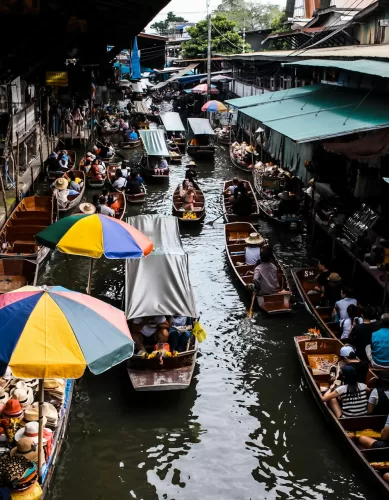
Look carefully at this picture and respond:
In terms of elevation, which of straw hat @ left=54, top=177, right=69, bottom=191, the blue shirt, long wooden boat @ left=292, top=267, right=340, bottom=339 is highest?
straw hat @ left=54, top=177, right=69, bottom=191

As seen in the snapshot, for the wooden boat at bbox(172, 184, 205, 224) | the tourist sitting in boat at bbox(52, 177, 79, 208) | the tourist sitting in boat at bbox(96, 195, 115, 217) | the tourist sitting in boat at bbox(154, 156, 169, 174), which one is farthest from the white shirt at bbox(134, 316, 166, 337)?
the tourist sitting in boat at bbox(154, 156, 169, 174)

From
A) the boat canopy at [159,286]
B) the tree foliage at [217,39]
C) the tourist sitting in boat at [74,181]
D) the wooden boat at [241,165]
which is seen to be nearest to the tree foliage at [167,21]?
the tree foliage at [217,39]

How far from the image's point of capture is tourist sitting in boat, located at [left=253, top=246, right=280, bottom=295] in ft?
39.8

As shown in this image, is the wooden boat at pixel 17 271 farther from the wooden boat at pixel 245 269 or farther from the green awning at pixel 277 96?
the green awning at pixel 277 96

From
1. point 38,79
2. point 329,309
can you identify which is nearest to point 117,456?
point 329,309

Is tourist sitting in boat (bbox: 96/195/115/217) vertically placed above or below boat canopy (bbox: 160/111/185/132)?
below

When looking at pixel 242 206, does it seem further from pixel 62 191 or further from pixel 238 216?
pixel 62 191

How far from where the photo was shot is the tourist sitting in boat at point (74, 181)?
19.5m

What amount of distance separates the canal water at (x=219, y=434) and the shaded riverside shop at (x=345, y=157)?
7.00ft

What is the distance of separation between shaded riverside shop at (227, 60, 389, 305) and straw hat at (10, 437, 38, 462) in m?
Result: 6.52

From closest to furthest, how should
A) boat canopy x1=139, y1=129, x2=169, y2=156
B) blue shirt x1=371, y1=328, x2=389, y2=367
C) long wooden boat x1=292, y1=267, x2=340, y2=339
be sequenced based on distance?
blue shirt x1=371, y1=328, x2=389, y2=367 → long wooden boat x1=292, y1=267, x2=340, y2=339 → boat canopy x1=139, y1=129, x2=169, y2=156

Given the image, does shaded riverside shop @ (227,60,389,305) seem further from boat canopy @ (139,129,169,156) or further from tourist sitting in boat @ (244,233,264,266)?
boat canopy @ (139,129,169,156)

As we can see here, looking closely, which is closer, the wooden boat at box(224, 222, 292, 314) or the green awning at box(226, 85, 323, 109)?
the wooden boat at box(224, 222, 292, 314)

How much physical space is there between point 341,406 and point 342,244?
6232mm
